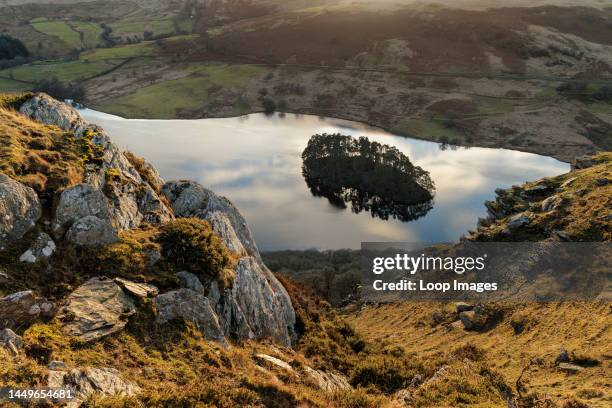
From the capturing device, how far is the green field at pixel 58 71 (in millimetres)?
184375

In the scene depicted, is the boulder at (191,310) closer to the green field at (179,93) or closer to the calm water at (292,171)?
the calm water at (292,171)

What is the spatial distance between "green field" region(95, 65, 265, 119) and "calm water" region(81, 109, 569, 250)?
5.82 m

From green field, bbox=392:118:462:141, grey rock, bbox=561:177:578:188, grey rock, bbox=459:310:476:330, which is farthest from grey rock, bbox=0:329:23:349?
→ green field, bbox=392:118:462:141

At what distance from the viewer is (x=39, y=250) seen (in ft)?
58.1

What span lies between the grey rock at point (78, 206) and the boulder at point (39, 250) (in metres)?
0.70

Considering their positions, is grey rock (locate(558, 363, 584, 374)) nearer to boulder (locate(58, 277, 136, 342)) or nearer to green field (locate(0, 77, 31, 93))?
boulder (locate(58, 277, 136, 342))

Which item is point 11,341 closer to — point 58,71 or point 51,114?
point 51,114

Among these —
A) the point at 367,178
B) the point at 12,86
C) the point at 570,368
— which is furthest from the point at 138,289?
the point at 12,86

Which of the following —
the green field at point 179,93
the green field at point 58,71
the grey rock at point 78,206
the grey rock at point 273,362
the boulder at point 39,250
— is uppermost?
the green field at point 58,71

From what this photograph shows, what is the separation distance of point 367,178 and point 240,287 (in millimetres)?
93521

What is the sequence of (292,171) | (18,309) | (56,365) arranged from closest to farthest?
(56,365), (18,309), (292,171)

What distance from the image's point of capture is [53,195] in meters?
20.0

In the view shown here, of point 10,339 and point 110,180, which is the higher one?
point 110,180

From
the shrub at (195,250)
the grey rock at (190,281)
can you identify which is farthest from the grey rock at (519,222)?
the grey rock at (190,281)
